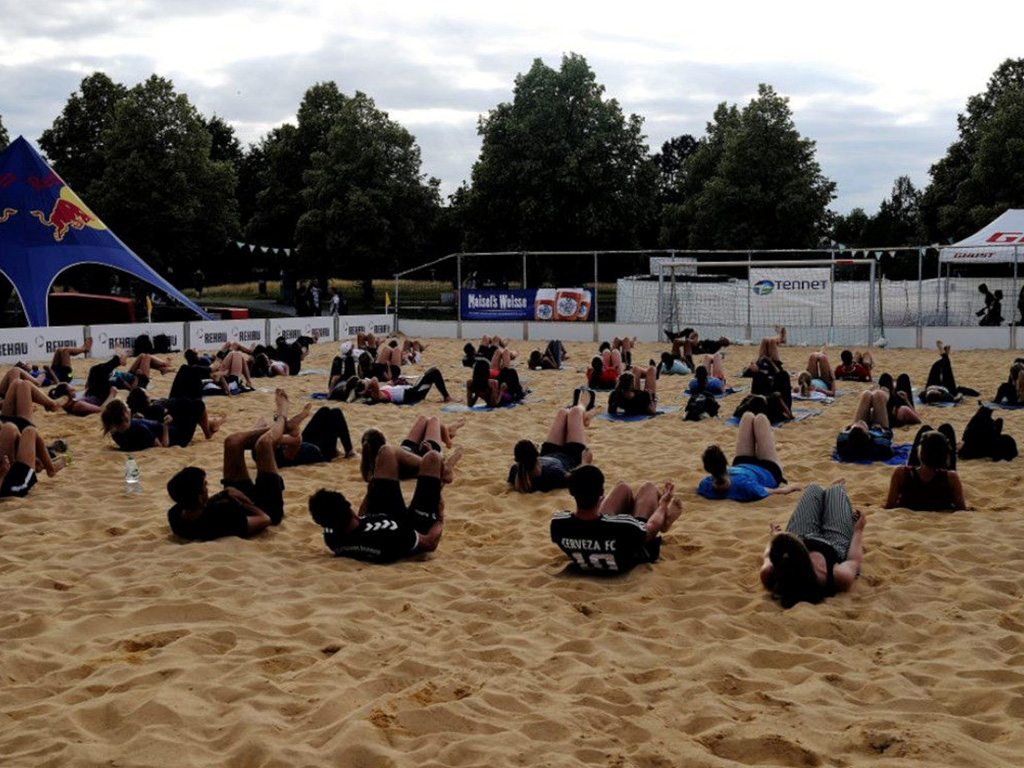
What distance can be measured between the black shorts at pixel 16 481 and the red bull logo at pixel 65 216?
61.3 feet

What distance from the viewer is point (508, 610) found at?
20.5 ft

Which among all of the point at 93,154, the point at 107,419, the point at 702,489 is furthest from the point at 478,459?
the point at 93,154

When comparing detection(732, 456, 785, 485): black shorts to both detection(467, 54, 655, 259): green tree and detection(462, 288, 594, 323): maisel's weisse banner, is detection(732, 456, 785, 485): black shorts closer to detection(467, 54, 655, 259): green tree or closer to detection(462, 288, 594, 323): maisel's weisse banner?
detection(462, 288, 594, 323): maisel's weisse banner

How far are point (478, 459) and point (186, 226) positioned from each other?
1361 inches

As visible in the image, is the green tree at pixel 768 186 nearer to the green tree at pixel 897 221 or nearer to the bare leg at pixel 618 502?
the green tree at pixel 897 221

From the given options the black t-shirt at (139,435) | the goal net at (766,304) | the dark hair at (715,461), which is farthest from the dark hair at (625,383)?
the goal net at (766,304)

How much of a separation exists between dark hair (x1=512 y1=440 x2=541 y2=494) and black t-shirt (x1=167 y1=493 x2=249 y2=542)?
2.53m

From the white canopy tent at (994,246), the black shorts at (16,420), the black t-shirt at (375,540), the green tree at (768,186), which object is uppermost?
the green tree at (768,186)

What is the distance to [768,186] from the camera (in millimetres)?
41969

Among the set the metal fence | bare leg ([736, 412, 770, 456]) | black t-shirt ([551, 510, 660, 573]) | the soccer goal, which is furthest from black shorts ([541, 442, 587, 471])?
the soccer goal

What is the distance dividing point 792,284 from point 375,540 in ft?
71.4

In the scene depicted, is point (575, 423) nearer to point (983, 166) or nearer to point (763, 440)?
point (763, 440)

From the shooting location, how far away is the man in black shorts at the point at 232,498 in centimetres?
764

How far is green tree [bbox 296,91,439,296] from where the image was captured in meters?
43.7
